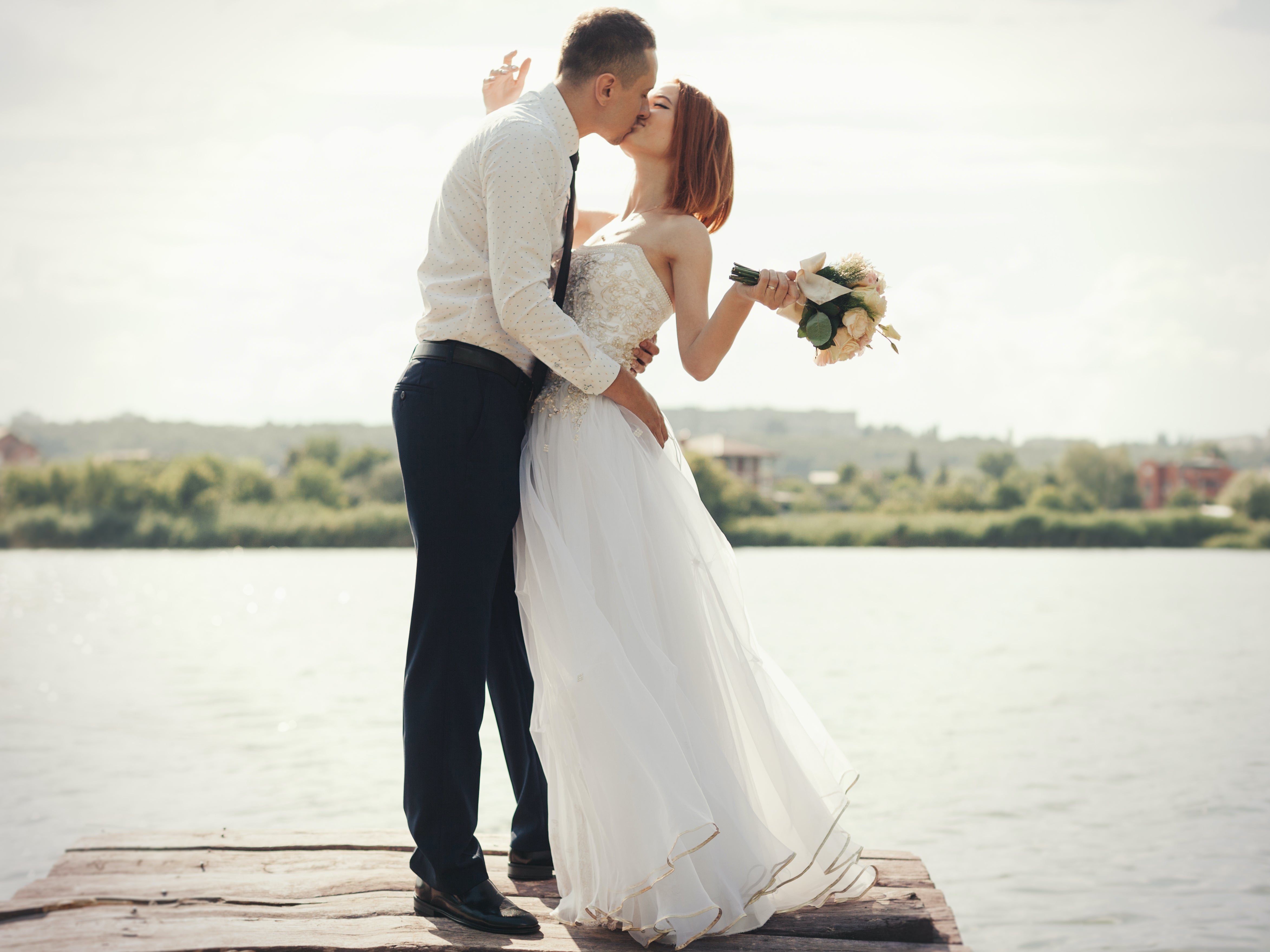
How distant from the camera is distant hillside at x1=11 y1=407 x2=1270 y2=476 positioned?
70.0 meters

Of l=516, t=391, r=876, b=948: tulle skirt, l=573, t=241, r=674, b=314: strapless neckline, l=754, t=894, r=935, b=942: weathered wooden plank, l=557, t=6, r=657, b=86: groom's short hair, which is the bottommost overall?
l=754, t=894, r=935, b=942: weathered wooden plank

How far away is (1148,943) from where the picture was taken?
5.20 metres

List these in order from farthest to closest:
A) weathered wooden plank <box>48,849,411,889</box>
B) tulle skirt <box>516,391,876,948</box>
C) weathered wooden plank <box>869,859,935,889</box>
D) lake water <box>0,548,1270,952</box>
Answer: lake water <box>0,548,1270,952</box>
weathered wooden plank <box>48,849,411,889</box>
weathered wooden plank <box>869,859,935,889</box>
tulle skirt <box>516,391,876,948</box>

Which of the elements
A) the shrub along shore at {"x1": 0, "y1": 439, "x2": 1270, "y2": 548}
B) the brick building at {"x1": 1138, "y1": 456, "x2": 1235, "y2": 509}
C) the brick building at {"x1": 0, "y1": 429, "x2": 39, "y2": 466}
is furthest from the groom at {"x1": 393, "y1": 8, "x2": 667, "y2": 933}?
the brick building at {"x1": 1138, "y1": 456, "x2": 1235, "y2": 509}

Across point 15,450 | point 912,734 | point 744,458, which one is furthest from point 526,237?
point 15,450

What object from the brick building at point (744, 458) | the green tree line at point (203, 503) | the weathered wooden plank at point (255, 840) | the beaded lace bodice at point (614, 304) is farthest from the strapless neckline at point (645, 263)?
the brick building at point (744, 458)

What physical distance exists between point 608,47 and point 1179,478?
3170 inches

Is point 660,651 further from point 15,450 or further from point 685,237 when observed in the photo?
point 15,450

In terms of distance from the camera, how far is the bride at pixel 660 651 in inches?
92.4

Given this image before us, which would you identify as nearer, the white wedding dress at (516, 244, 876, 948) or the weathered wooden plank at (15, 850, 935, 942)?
the white wedding dress at (516, 244, 876, 948)

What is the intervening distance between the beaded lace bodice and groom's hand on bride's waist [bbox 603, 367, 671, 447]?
96 millimetres

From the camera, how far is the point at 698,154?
2.80m

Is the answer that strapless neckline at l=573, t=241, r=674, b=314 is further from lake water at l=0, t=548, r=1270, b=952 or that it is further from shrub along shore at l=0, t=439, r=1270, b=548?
shrub along shore at l=0, t=439, r=1270, b=548

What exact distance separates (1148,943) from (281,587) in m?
28.3
